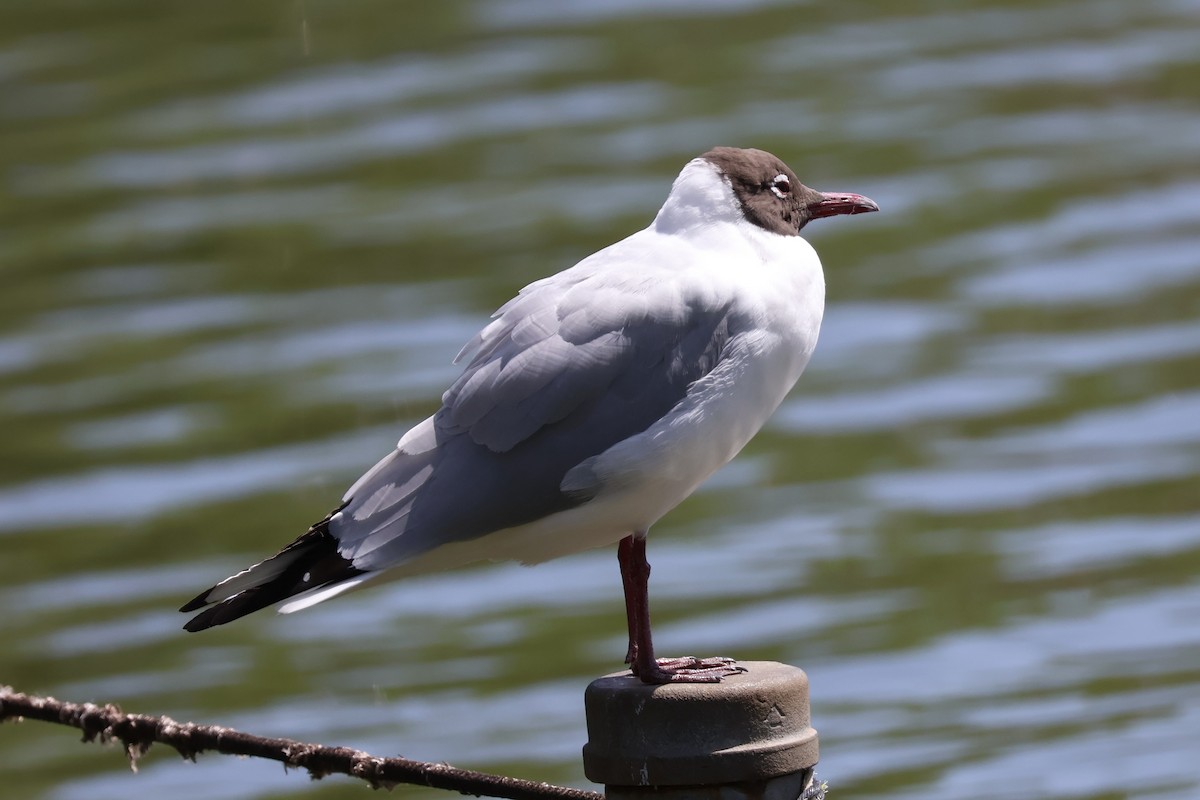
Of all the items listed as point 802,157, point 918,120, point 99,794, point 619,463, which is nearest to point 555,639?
point 99,794

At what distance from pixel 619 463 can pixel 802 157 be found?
1129cm

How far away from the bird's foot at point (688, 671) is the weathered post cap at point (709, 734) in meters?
0.11

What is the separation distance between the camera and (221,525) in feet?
34.4

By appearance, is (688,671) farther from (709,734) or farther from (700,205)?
(700,205)

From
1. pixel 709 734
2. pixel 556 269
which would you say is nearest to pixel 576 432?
pixel 709 734

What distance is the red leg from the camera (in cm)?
350

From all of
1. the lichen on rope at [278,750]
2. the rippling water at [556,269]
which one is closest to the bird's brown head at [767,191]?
the lichen on rope at [278,750]

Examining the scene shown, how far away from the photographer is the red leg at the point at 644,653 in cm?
350

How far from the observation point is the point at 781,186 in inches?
159

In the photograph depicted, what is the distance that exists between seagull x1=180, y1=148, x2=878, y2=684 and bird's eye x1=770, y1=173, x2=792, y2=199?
26cm

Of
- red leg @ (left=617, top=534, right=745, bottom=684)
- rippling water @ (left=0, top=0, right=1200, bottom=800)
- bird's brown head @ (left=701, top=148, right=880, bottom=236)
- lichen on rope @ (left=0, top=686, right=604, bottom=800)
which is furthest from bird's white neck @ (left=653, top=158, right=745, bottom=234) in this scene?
rippling water @ (left=0, top=0, right=1200, bottom=800)

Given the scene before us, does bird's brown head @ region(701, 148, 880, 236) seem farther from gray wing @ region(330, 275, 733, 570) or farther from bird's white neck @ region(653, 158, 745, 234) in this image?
gray wing @ region(330, 275, 733, 570)

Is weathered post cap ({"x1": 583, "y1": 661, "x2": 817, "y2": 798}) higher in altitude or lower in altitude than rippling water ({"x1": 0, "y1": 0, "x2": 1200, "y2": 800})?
lower

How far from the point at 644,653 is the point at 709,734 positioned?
0.31m
